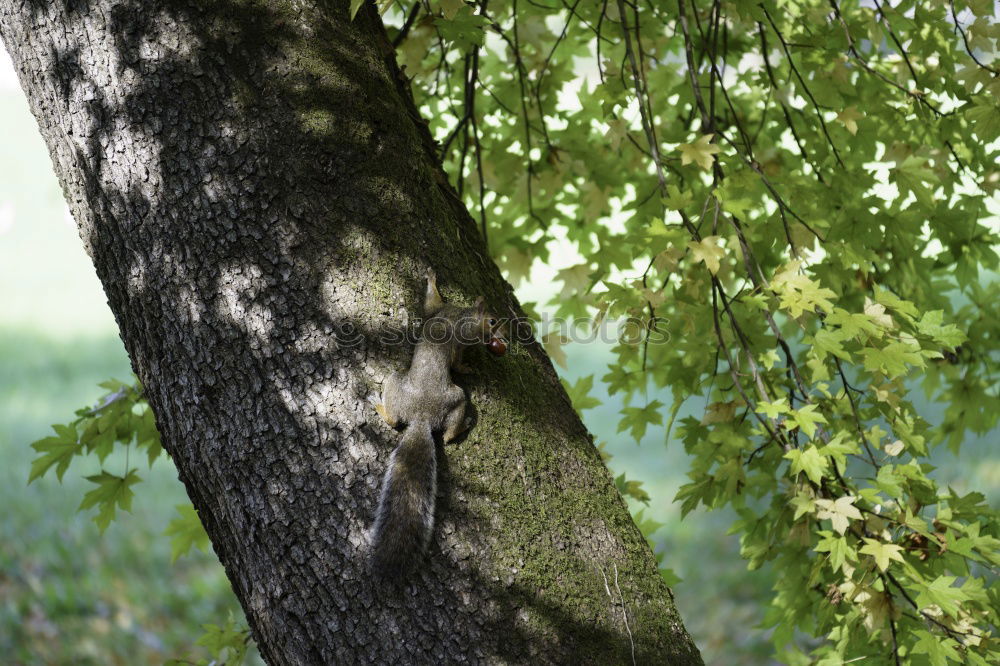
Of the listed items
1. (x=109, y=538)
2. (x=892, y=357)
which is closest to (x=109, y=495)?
(x=892, y=357)

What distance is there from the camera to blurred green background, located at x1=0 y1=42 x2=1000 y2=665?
4.01m

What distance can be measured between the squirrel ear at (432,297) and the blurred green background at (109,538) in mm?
2355

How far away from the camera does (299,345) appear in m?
1.37

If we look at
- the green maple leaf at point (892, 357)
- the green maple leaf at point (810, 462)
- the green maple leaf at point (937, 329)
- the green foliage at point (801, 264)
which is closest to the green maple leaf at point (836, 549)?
the green foliage at point (801, 264)

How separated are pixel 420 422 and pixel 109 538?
3.81m

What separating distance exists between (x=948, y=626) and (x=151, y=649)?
11.5ft

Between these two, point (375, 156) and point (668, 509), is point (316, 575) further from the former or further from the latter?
point (668, 509)

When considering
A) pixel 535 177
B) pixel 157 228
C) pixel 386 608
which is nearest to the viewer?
pixel 386 608

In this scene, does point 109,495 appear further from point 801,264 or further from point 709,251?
point 801,264

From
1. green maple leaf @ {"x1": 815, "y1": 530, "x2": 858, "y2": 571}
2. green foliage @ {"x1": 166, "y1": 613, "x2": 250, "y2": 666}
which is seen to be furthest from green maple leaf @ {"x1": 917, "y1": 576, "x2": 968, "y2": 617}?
green foliage @ {"x1": 166, "y1": 613, "x2": 250, "y2": 666}

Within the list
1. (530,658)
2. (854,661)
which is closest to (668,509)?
(854,661)

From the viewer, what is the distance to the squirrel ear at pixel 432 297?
1445 mm

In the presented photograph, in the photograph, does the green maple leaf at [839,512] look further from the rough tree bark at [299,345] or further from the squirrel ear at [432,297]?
the squirrel ear at [432,297]

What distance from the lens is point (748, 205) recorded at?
71.4 inches
